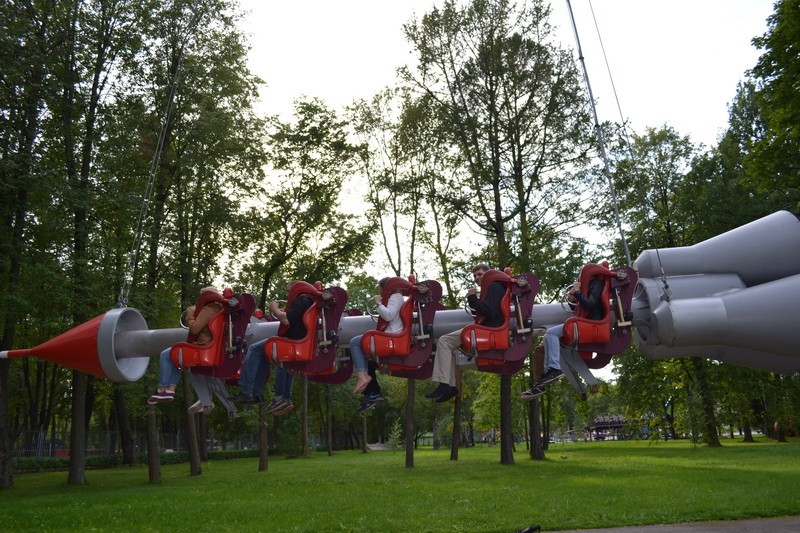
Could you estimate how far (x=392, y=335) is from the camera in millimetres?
7770

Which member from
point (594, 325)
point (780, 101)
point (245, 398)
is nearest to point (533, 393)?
point (594, 325)

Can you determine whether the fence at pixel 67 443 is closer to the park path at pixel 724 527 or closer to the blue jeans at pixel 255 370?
the park path at pixel 724 527

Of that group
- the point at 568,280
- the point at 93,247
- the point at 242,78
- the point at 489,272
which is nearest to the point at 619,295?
the point at 489,272

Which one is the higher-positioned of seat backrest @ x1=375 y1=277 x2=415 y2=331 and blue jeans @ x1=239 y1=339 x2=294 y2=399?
seat backrest @ x1=375 y1=277 x2=415 y2=331

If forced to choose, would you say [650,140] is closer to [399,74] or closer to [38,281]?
[399,74]

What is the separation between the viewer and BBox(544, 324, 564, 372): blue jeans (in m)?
7.84

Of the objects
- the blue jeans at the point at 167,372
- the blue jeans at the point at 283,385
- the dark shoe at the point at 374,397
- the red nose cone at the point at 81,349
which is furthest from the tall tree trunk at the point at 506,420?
the red nose cone at the point at 81,349

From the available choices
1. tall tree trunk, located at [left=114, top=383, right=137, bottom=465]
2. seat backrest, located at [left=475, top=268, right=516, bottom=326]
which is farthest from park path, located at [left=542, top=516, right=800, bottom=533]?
tall tree trunk, located at [left=114, top=383, right=137, bottom=465]

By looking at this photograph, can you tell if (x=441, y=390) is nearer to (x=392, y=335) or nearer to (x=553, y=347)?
(x=392, y=335)

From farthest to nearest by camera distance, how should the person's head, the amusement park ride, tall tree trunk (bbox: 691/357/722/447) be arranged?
tall tree trunk (bbox: 691/357/722/447), the person's head, the amusement park ride

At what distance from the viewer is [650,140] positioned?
56.3m

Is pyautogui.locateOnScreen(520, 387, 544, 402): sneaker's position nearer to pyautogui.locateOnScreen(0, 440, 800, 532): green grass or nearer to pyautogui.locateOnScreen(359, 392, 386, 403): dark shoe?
pyautogui.locateOnScreen(359, 392, 386, 403): dark shoe

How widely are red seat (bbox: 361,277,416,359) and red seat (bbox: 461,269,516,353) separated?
0.67 m

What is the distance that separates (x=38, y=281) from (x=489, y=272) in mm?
28735
